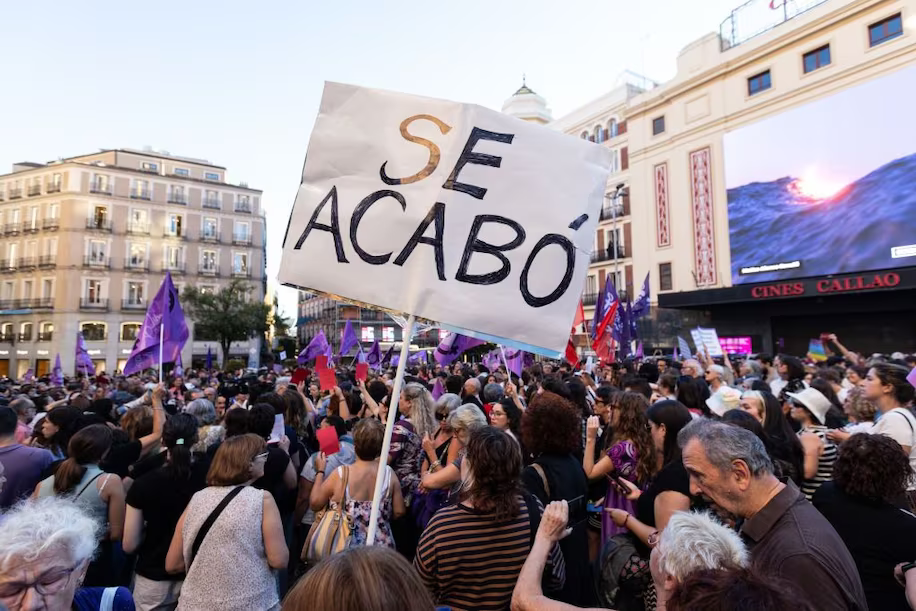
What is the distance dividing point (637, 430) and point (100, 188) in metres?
54.2

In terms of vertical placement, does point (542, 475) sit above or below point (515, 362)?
below

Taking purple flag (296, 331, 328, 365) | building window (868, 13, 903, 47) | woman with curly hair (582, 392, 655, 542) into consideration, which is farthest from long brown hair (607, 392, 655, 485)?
building window (868, 13, 903, 47)

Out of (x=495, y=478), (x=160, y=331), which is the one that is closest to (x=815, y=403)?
(x=495, y=478)

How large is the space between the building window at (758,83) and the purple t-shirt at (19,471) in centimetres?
3111

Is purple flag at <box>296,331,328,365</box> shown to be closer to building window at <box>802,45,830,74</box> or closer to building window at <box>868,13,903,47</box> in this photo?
building window at <box>802,45,830,74</box>

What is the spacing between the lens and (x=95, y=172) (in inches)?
1813

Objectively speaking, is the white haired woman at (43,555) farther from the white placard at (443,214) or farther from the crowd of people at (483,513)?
the white placard at (443,214)

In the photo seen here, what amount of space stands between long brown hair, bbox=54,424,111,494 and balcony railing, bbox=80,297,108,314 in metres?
48.9

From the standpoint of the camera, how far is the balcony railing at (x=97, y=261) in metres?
45.0

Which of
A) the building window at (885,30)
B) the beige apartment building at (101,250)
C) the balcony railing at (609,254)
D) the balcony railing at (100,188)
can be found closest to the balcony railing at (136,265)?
the beige apartment building at (101,250)

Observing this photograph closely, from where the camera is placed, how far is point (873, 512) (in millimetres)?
2689

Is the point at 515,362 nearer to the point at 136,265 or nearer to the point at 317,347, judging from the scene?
the point at 317,347

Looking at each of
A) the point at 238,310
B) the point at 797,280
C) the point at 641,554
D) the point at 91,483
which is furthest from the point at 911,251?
the point at 238,310

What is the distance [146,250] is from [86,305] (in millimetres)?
6472
